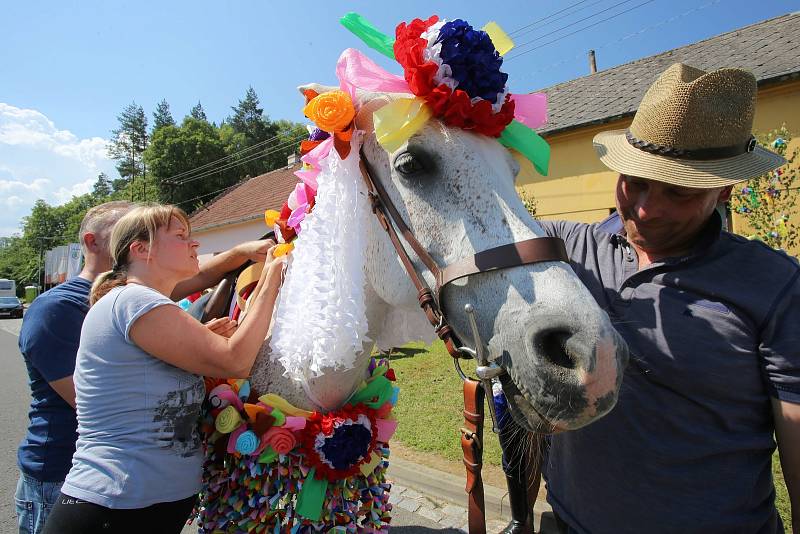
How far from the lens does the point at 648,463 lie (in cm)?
140

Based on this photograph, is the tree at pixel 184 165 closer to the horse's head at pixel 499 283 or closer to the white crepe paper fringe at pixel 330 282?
the white crepe paper fringe at pixel 330 282

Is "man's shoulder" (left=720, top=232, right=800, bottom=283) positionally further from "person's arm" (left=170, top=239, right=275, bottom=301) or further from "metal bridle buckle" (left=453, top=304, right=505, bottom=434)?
"person's arm" (left=170, top=239, right=275, bottom=301)

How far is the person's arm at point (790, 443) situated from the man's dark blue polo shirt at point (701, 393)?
4 centimetres

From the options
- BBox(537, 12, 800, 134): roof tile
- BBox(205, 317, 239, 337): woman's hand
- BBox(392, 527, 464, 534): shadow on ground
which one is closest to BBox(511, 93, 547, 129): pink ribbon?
BBox(205, 317, 239, 337): woman's hand

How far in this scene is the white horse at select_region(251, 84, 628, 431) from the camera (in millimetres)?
1122

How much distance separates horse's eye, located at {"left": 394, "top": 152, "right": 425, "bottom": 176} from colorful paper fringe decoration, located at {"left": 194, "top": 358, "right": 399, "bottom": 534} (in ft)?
3.17

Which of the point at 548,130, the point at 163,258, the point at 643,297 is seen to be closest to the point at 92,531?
the point at 163,258

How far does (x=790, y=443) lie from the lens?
1.28 m

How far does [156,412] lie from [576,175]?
32.6 feet

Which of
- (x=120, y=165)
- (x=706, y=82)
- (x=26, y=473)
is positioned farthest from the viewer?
(x=120, y=165)

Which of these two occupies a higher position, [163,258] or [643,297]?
[163,258]

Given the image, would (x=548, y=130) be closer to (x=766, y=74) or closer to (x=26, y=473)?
(x=766, y=74)

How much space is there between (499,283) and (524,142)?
640 mm

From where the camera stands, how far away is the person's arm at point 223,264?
7.43 feet
